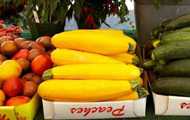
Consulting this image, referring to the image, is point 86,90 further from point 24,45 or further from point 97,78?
point 24,45

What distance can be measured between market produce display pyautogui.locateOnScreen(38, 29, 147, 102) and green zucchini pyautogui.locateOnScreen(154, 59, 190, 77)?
67mm

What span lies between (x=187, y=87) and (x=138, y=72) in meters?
0.11

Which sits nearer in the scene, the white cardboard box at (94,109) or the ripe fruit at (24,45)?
the white cardboard box at (94,109)

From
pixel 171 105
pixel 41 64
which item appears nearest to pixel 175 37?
pixel 171 105

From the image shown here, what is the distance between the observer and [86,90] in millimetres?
771

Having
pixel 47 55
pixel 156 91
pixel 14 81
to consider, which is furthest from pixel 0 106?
pixel 156 91

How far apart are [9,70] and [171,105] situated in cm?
37

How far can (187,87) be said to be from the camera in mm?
797

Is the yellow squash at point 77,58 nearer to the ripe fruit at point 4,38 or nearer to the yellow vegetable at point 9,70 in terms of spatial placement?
the yellow vegetable at point 9,70

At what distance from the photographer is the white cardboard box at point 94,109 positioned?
30.6 inches

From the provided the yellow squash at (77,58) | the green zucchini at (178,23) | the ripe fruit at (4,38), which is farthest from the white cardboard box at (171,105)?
the ripe fruit at (4,38)

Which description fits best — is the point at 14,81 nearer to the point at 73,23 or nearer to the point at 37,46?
the point at 37,46

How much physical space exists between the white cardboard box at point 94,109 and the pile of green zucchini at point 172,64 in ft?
0.22

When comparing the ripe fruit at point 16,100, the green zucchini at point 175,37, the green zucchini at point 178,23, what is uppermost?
the green zucchini at point 178,23
